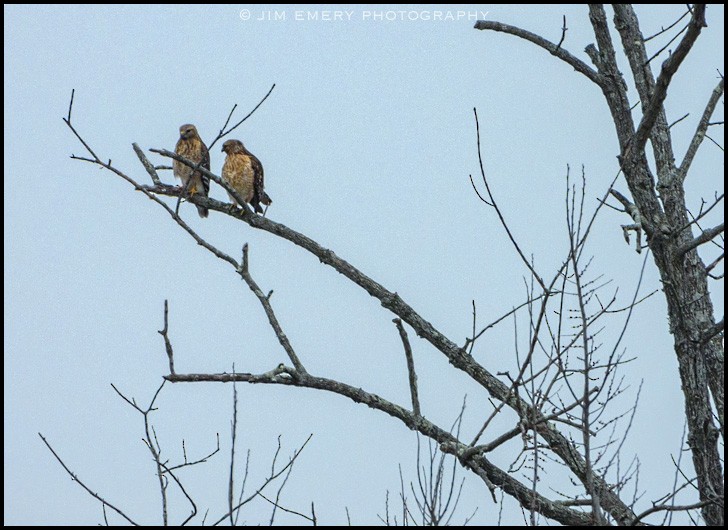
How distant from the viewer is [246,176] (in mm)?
9391

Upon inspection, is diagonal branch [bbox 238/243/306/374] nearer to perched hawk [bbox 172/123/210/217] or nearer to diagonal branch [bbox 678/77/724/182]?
diagonal branch [bbox 678/77/724/182]

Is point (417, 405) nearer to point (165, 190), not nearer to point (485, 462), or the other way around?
point (485, 462)

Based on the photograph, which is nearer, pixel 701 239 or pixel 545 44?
pixel 701 239

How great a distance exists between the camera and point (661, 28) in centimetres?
536

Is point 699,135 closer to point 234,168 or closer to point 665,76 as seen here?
point 665,76

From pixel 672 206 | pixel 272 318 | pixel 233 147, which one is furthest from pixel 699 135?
pixel 233 147

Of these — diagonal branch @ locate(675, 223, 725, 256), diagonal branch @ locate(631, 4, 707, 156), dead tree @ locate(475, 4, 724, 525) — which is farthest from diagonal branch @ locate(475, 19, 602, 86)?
diagonal branch @ locate(675, 223, 725, 256)

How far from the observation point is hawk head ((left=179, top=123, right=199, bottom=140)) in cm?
955

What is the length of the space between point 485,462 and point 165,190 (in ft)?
8.75

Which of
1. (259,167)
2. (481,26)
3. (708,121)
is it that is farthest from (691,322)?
(259,167)

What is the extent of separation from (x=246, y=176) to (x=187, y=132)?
30.9 inches

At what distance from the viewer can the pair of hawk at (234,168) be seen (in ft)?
30.7

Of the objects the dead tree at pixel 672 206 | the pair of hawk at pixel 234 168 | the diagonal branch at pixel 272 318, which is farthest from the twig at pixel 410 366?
the pair of hawk at pixel 234 168

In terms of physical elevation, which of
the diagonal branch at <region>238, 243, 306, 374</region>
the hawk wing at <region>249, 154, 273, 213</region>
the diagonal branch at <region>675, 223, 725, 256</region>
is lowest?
the diagonal branch at <region>238, 243, 306, 374</region>
